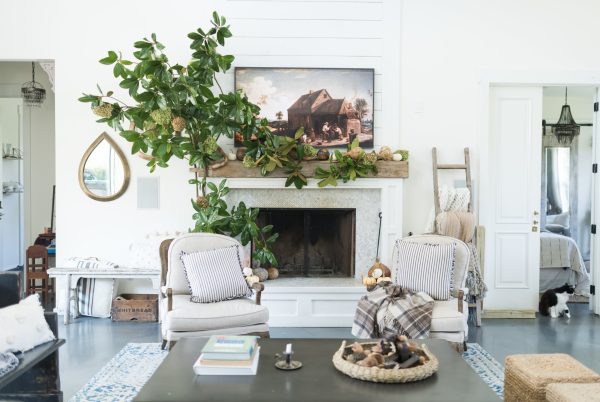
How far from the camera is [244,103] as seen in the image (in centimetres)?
484

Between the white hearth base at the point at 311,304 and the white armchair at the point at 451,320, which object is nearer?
the white armchair at the point at 451,320

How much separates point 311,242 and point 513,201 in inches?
79.6

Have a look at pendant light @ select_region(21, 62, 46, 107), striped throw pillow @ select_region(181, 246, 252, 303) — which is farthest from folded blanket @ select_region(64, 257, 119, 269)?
pendant light @ select_region(21, 62, 46, 107)

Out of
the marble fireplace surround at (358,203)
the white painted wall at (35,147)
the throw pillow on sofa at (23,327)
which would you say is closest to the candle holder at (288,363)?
the throw pillow on sofa at (23,327)

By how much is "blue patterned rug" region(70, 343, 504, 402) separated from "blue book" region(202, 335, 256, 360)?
0.95 metres

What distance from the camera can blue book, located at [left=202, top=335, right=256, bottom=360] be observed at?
260 centimetres

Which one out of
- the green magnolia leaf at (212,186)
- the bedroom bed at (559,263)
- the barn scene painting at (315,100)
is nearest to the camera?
the green magnolia leaf at (212,186)

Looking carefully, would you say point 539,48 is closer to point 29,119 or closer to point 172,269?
point 172,269

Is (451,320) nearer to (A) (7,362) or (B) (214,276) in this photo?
(B) (214,276)

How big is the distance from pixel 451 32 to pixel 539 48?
86 centimetres

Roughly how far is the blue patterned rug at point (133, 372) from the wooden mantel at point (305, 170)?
160cm

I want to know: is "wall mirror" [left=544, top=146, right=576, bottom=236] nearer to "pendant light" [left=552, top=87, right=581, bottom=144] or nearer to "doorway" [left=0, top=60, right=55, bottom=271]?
"pendant light" [left=552, top=87, right=581, bottom=144]

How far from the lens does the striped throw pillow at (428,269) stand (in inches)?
161

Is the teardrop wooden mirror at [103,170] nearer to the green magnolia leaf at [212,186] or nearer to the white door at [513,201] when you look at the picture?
the green magnolia leaf at [212,186]
